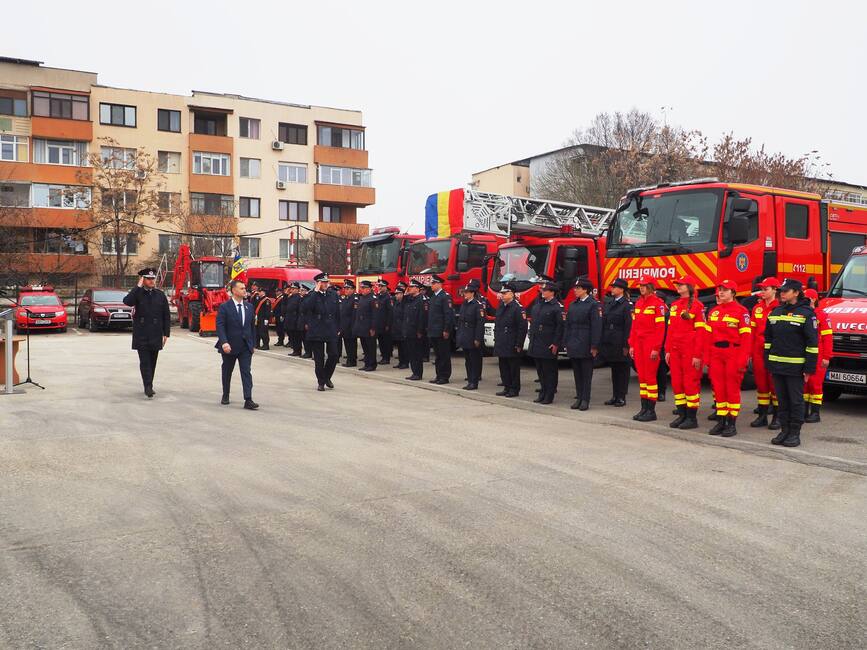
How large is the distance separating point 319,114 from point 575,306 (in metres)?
47.0

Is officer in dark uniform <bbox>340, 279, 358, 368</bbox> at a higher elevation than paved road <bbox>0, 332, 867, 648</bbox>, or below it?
higher

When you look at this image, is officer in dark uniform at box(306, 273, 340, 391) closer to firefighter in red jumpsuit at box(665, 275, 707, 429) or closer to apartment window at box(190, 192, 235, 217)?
firefighter in red jumpsuit at box(665, 275, 707, 429)

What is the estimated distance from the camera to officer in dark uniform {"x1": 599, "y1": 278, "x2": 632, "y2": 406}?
1164 centimetres

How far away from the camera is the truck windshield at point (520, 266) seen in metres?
15.7

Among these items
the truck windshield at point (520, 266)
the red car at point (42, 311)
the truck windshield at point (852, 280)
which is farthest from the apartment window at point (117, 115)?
the truck windshield at point (852, 280)

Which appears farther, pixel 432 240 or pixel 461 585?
pixel 432 240

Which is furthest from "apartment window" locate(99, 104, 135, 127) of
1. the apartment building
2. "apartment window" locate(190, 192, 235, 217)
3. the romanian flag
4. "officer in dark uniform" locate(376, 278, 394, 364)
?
"officer in dark uniform" locate(376, 278, 394, 364)

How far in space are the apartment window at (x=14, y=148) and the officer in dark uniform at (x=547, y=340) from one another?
44.8 meters

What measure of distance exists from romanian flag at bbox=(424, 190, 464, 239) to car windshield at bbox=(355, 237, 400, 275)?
2.40 m

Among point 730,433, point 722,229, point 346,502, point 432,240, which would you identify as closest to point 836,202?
point 722,229

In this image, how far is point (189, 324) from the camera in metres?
29.6

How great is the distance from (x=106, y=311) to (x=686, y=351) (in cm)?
2436

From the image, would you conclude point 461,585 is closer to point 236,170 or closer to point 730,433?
point 730,433

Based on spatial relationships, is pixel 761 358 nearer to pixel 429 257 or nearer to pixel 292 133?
pixel 429 257
